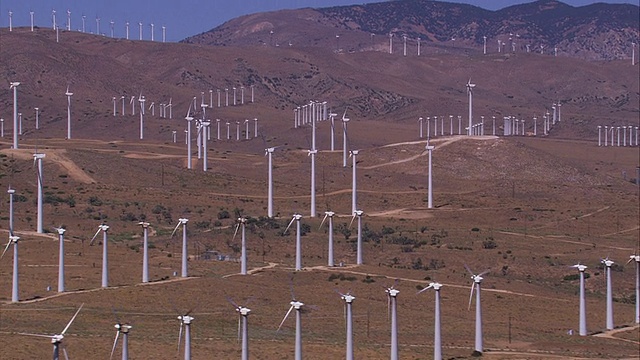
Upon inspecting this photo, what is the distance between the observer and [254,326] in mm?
84625

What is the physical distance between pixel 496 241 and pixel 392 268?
68.7 feet

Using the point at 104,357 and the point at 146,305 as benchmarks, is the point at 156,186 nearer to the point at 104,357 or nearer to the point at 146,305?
the point at 146,305

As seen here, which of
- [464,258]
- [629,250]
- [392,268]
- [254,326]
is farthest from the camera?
[629,250]

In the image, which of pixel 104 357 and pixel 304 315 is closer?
pixel 104 357

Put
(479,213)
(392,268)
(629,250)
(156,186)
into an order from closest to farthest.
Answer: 1. (392,268)
2. (629,250)
3. (479,213)
4. (156,186)

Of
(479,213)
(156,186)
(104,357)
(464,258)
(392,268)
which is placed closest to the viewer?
(104,357)

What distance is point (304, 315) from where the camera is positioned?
90000mm

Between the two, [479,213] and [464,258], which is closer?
[464,258]

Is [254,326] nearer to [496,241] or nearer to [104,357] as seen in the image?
[104,357]

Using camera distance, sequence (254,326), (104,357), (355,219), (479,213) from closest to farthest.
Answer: (104,357)
(254,326)
(355,219)
(479,213)

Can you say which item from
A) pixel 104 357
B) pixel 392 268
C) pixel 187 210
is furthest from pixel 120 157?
pixel 104 357

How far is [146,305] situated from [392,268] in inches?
1112

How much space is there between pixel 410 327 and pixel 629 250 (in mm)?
48054

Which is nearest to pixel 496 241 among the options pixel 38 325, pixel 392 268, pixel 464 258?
pixel 464 258
